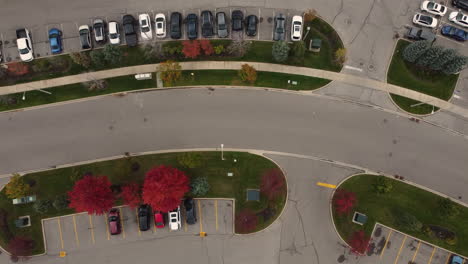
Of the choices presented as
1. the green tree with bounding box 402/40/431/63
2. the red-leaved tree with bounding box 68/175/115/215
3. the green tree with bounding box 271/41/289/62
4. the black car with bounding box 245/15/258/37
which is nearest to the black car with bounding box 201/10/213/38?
the black car with bounding box 245/15/258/37

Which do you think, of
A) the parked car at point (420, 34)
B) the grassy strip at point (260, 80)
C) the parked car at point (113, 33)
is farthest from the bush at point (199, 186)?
the parked car at point (420, 34)

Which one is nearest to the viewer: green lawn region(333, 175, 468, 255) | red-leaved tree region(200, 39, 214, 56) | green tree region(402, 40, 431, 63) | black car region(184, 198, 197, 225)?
green tree region(402, 40, 431, 63)

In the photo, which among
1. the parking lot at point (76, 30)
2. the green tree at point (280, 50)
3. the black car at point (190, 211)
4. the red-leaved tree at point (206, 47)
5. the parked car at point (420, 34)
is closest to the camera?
the green tree at point (280, 50)

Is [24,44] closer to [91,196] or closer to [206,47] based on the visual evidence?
[91,196]

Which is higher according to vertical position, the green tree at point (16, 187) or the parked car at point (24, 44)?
the parked car at point (24, 44)

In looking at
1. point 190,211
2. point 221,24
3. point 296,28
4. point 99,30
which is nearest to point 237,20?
point 221,24

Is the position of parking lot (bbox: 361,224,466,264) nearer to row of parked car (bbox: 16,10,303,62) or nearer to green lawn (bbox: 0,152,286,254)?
green lawn (bbox: 0,152,286,254)

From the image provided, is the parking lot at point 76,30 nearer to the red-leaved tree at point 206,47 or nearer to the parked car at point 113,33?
the parked car at point 113,33
